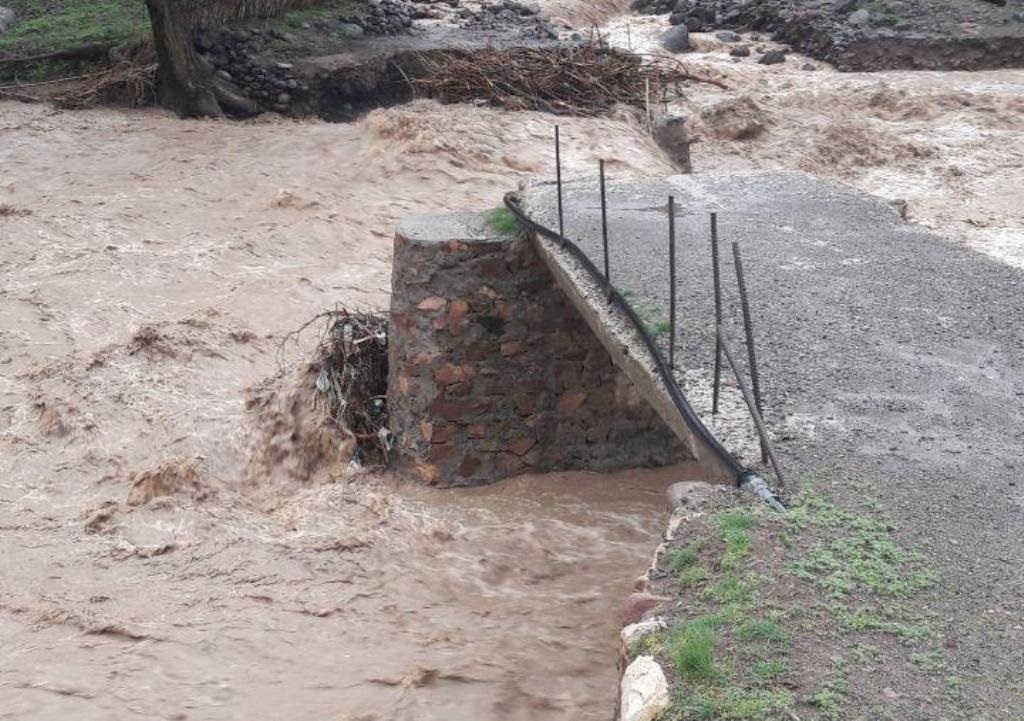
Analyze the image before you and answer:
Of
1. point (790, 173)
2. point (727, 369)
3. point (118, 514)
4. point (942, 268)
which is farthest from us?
point (790, 173)

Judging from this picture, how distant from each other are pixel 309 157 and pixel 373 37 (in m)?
2.81

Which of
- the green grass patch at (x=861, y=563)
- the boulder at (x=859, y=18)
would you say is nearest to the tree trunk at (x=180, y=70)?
the boulder at (x=859, y=18)

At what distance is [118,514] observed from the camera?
6.55 metres

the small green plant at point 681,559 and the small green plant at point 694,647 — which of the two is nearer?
the small green plant at point 694,647

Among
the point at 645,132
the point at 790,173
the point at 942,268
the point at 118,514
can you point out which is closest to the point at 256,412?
the point at 118,514

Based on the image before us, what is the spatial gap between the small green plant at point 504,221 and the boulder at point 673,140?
5.11m

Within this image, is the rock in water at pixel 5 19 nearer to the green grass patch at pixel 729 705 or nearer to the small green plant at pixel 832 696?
the green grass patch at pixel 729 705

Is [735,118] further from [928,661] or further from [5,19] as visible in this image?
[928,661]

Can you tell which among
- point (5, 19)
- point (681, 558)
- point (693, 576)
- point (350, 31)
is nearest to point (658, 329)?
point (681, 558)

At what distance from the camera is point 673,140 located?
11820 mm

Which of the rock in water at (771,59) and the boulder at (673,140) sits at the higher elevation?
the rock in water at (771,59)

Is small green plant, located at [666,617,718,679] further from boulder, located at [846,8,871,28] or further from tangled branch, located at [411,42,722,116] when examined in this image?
boulder, located at [846,8,871,28]

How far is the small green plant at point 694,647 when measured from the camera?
304cm

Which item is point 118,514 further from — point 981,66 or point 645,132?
point 981,66
